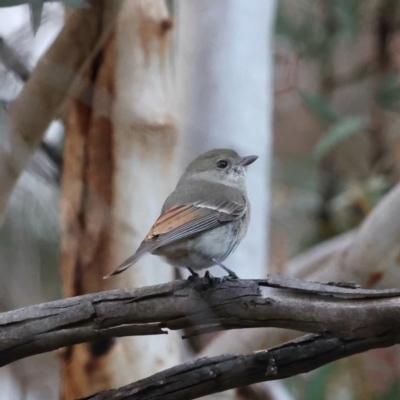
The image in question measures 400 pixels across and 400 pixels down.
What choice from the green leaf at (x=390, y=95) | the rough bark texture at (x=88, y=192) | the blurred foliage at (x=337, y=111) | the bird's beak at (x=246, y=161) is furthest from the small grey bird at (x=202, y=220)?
the green leaf at (x=390, y=95)

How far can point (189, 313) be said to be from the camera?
113 centimetres

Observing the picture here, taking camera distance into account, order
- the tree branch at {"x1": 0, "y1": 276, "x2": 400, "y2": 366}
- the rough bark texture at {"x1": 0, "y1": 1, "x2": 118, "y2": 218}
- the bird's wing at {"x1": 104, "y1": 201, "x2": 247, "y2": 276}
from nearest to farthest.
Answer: the tree branch at {"x1": 0, "y1": 276, "x2": 400, "y2": 366}, the bird's wing at {"x1": 104, "y1": 201, "x2": 247, "y2": 276}, the rough bark texture at {"x1": 0, "y1": 1, "x2": 118, "y2": 218}

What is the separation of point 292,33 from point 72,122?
1672mm

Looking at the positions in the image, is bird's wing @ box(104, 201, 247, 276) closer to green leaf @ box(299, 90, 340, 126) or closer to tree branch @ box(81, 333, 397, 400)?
tree branch @ box(81, 333, 397, 400)

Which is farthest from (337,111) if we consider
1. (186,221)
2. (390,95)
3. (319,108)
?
(186,221)

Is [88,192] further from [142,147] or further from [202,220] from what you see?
[202,220]

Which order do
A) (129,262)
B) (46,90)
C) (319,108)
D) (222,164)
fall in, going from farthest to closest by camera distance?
(319,108)
(222,164)
(46,90)
(129,262)

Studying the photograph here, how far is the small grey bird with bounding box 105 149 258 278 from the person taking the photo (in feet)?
4.56

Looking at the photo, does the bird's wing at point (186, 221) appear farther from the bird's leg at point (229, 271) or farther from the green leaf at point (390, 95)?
the green leaf at point (390, 95)

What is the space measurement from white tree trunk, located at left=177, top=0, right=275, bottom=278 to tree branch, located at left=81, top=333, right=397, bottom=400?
3.03 feet

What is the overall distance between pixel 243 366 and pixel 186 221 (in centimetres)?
42

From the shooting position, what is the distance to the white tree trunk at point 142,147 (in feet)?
6.21

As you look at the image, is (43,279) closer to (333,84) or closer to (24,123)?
(24,123)

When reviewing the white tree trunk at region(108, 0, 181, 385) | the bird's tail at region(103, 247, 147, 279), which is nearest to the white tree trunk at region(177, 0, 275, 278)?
the white tree trunk at region(108, 0, 181, 385)
